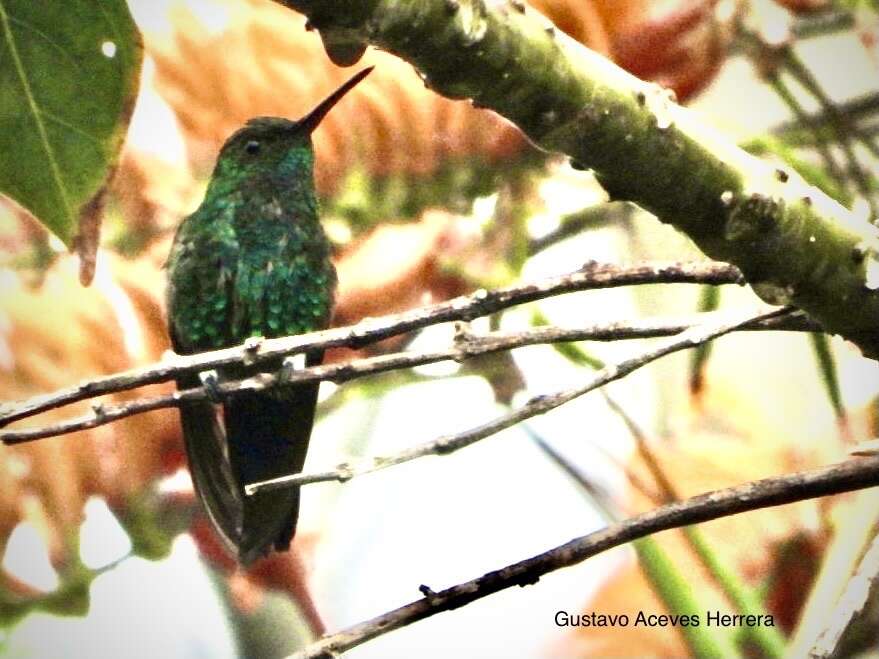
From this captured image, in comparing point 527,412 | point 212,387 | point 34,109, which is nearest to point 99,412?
point 212,387

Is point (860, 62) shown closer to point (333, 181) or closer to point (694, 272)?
point (694, 272)

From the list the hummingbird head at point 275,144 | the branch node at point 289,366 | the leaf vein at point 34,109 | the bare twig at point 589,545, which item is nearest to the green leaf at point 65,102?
the leaf vein at point 34,109

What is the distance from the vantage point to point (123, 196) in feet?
2.68

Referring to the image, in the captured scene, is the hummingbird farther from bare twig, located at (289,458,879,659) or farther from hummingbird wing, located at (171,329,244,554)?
bare twig, located at (289,458,879,659)

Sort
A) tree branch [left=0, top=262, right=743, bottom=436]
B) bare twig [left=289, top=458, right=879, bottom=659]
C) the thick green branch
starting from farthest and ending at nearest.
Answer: tree branch [left=0, top=262, right=743, bottom=436] → bare twig [left=289, top=458, right=879, bottom=659] → the thick green branch

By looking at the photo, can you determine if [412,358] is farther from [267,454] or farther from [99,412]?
[99,412]

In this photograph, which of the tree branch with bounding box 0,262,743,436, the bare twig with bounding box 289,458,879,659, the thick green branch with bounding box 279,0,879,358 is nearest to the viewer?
the thick green branch with bounding box 279,0,879,358

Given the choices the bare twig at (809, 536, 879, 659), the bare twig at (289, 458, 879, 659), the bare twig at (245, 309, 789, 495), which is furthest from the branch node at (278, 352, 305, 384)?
the bare twig at (809, 536, 879, 659)

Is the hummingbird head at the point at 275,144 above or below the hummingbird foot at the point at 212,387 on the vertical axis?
above

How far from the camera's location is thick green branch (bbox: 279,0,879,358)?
44 cm

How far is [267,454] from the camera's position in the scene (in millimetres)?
810

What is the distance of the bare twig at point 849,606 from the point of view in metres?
0.60

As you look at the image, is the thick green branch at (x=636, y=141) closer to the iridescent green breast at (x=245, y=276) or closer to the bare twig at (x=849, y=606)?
the bare twig at (x=849, y=606)

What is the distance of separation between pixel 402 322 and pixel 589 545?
24 cm
